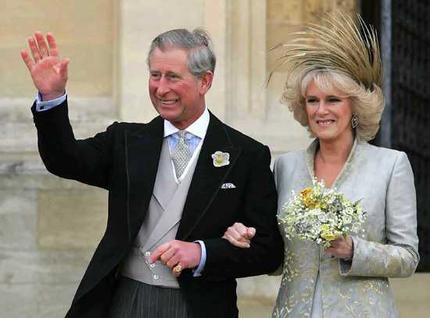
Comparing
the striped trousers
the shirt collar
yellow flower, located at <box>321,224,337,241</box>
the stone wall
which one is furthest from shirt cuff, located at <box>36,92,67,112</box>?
the stone wall

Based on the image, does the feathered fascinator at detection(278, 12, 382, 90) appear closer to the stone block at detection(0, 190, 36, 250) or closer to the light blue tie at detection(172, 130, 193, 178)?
the light blue tie at detection(172, 130, 193, 178)

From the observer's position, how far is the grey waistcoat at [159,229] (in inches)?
163

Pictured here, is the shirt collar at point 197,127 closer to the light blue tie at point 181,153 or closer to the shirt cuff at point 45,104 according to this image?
the light blue tie at point 181,153

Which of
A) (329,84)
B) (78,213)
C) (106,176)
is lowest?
(78,213)

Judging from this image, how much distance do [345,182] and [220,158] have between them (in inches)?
16.7

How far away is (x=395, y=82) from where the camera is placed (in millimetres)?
7406

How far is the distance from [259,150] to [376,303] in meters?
0.64

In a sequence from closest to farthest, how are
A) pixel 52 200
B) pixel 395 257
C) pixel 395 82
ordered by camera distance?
pixel 395 257, pixel 52 200, pixel 395 82

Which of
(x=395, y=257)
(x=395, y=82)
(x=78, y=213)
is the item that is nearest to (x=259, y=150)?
(x=395, y=257)

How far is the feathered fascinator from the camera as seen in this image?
427cm

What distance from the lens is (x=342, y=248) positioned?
4.04 meters

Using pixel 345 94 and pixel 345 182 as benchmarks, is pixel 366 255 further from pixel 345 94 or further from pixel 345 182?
pixel 345 94

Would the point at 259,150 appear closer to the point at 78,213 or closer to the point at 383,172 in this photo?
the point at 383,172

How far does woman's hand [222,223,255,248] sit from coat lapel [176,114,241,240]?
0.41 ft
